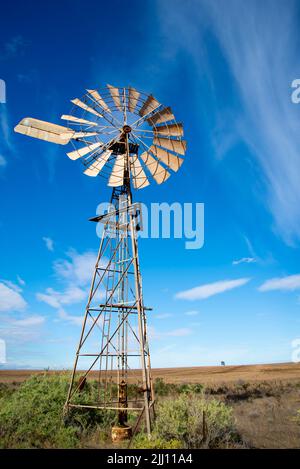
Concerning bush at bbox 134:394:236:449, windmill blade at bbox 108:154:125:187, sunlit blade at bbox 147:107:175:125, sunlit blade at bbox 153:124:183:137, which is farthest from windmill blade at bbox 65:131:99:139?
bush at bbox 134:394:236:449

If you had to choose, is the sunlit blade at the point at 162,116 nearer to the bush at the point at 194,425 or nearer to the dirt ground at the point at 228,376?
the bush at the point at 194,425

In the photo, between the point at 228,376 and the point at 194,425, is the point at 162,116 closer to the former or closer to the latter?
the point at 194,425

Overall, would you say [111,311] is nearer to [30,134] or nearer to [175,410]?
[175,410]

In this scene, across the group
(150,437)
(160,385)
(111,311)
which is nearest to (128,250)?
(111,311)

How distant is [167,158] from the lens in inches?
564

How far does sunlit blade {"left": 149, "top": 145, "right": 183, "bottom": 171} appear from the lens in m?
14.2

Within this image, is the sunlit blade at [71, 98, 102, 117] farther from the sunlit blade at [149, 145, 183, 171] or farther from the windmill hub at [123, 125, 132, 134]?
the sunlit blade at [149, 145, 183, 171]

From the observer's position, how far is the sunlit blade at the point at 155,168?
567 inches

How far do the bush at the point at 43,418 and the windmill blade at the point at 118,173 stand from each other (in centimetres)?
867

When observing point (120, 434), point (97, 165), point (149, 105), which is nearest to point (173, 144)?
point (149, 105)

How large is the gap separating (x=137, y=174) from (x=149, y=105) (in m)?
2.89

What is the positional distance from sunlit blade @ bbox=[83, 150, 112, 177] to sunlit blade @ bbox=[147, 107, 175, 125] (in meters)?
2.26

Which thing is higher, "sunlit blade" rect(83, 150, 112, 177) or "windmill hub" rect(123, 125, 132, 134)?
"windmill hub" rect(123, 125, 132, 134)
